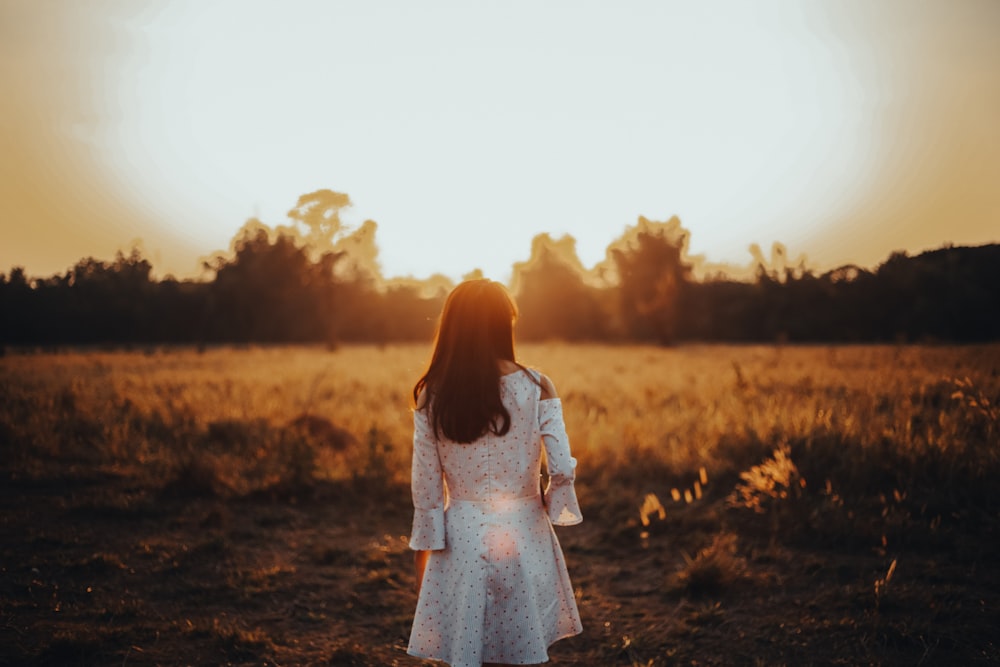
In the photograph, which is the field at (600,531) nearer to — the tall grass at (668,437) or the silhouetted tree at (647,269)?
the tall grass at (668,437)

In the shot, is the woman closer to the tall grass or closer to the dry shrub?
the tall grass

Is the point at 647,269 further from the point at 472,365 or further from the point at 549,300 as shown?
the point at 472,365

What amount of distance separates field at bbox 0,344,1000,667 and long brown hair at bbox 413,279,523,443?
1.24 metres

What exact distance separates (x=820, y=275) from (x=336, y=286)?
31.4 m

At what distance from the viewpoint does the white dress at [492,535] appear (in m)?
2.32

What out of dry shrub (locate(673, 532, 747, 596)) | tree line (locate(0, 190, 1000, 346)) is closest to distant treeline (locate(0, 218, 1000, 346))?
tree line (locate(0, 190, 1000, 346))

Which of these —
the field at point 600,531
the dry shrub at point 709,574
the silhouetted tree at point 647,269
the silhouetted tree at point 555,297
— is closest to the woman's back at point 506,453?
the field at point 600,531

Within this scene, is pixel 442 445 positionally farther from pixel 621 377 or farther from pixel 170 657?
pixel 621 377

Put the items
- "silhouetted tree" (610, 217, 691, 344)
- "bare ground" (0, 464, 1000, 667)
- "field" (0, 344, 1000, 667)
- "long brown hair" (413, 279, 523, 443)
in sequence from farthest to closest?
"silhouetted tree" (610, 217, 691, 344) < "field" (0, 344, 1000, 667) < "bare ground" (0, 464, 1000, 667) < "long brown hair" (413, 279, 523, 443)

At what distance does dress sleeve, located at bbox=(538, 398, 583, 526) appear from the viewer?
2.34 meters

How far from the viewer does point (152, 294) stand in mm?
16609

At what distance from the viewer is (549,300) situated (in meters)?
50.7

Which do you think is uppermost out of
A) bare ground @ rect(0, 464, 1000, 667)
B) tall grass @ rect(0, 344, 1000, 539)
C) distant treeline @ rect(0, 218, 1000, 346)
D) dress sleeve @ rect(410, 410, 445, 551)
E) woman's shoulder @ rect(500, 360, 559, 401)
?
distant treeline @ rect(0, 218, 1000, 346)

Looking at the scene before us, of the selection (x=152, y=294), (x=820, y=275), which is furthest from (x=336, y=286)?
(x=820, y=275)
